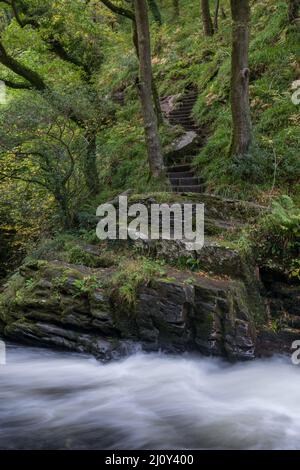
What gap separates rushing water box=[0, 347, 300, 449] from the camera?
210 inches

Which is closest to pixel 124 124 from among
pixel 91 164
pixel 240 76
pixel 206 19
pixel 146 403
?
pixel 91 164

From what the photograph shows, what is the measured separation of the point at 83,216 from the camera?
10547 mm

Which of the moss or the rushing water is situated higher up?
the moss

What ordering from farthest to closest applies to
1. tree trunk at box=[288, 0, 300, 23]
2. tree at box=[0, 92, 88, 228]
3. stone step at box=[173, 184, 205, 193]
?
tree trunk at box=[288, 0, 300, 23], stone step at box=[173, 184, 205, 193], tree at box=[0, 92, 88, 228]

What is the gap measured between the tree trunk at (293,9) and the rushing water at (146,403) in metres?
10.7

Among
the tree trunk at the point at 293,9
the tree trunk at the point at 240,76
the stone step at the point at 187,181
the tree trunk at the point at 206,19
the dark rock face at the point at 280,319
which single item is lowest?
the dark rock face at the point at 280,319

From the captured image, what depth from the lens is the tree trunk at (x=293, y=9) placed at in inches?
503

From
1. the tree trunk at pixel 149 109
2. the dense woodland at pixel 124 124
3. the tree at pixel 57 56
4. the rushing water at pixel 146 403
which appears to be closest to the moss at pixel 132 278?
the rushing water at pixel 146 403

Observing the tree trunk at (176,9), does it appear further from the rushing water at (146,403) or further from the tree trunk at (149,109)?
the rushing water at (146,403)

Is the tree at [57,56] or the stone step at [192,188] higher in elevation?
the tree at [57,56]

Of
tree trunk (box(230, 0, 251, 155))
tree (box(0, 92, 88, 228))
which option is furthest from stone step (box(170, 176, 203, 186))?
tree (box(0, 92, 88, 228))

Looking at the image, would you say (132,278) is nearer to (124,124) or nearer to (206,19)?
(124,124)

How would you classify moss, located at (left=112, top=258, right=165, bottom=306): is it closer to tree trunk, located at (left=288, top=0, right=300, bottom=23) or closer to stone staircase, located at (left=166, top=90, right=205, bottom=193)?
stone staircase, located at (left=166, top=90, right=205, bottom=193)

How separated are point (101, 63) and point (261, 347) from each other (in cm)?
1339
